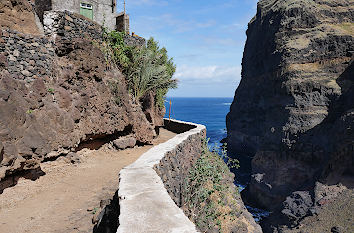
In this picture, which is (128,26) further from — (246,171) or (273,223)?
(246,171)

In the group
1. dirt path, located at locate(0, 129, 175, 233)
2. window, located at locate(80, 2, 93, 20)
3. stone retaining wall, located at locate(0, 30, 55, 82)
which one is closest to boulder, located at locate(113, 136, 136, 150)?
dirt path, located at locate(0, 129, 175, 233)

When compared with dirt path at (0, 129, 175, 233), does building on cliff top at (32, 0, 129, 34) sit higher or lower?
higher

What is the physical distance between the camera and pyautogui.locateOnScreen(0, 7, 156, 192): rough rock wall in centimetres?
632

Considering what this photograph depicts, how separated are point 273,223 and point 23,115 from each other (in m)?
27.1

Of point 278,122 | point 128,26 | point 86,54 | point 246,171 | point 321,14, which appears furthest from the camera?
point 246,171

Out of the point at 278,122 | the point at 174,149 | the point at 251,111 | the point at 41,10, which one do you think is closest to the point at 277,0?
the point at 251,111

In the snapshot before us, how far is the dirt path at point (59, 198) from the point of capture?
4.74m

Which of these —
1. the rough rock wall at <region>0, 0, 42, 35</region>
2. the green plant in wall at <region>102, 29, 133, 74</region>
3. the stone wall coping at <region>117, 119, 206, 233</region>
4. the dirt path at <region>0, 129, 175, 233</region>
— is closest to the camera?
the stone wall coping at <region>117, 119, 206, 233</region>

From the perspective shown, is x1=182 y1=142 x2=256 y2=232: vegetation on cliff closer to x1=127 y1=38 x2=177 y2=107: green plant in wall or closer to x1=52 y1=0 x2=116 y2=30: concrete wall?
x1=127 y1=38 x2=177 y2=107: green plant in wall

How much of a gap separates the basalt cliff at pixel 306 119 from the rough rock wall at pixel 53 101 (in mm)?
22000

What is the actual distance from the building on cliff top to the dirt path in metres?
9.27

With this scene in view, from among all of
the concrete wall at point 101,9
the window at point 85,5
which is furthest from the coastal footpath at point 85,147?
the window at point 85,5

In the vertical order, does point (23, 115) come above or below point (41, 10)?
below

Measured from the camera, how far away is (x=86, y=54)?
9625mm
